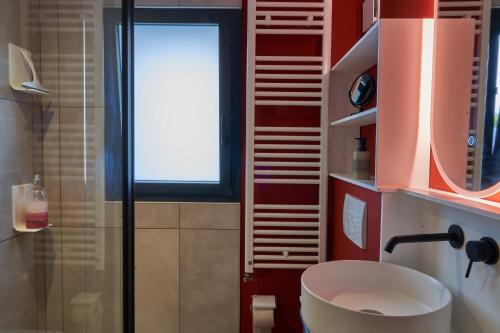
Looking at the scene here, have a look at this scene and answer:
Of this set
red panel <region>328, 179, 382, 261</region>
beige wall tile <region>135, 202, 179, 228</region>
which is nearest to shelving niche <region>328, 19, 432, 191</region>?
red panel <region>328, 179, 382, 261</region>

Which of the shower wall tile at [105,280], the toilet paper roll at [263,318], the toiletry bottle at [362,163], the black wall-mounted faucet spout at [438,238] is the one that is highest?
the toiletry bottle at [362,163]

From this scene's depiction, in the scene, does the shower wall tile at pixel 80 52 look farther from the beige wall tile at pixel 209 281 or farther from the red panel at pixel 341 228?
the red panel at pixel 341 228

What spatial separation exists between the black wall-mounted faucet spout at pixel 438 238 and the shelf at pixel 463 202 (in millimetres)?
97

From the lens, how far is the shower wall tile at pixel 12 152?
1.28 m

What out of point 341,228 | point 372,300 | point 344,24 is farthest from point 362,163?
point 344,24

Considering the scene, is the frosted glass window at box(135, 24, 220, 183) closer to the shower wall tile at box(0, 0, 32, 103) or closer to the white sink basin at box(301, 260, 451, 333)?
the shower wall tile at box(0, 0, 32, 103)

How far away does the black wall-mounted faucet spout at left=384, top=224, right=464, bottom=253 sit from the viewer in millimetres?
911

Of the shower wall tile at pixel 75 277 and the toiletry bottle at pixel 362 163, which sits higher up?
the toiletry bottle at pixel 362 163

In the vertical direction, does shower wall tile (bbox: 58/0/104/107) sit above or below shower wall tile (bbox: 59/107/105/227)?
above

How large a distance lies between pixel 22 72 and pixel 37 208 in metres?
0.59

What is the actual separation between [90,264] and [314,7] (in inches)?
70.3

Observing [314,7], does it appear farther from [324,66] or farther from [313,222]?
[313,222]

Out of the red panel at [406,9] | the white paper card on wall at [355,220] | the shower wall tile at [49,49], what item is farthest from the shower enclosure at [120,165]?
the red panel at [406,9]

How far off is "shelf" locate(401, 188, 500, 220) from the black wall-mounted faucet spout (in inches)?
3.8
